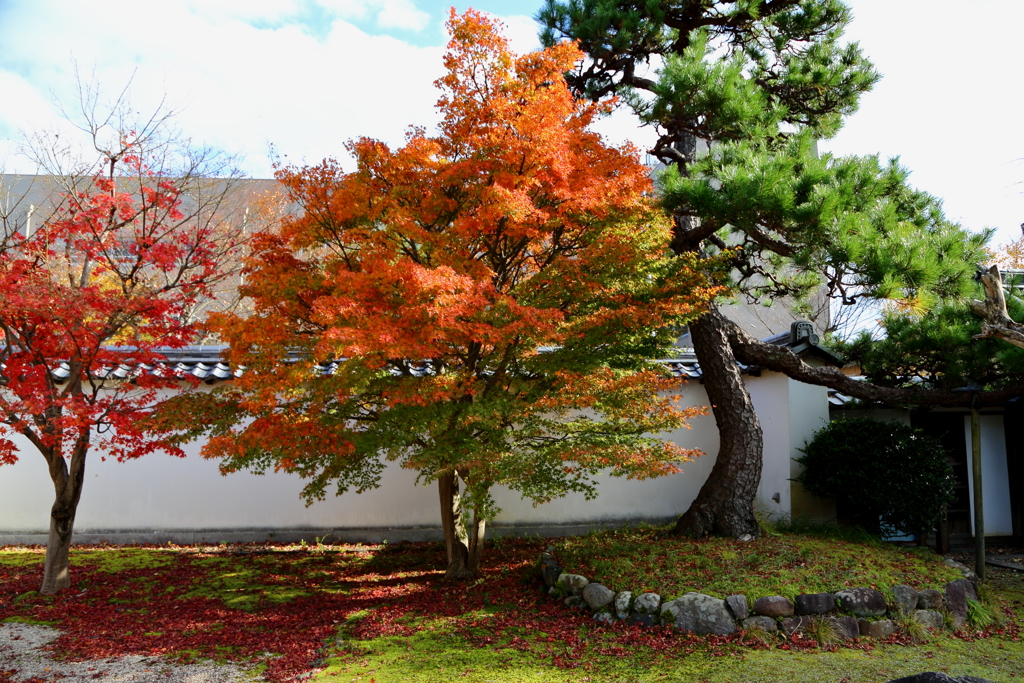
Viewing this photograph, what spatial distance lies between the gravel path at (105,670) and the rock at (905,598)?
18.2 feet

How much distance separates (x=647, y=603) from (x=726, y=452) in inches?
123

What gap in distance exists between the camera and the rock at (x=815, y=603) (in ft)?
20.9

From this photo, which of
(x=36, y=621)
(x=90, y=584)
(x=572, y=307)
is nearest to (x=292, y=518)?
(x=90, y=584)

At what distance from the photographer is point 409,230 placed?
20.7 ft

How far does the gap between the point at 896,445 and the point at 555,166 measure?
6035 millimetres

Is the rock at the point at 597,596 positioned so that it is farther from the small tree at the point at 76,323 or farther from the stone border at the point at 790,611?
the small tree at the point at 76,323

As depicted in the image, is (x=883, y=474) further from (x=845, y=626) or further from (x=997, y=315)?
(x=845, y=626)

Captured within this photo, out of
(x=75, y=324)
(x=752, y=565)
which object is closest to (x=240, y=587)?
(x=75, y=324)

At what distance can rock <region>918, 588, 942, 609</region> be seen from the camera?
6.67m

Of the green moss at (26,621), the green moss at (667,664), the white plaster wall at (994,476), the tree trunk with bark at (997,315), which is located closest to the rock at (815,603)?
the green moss at (667,664)

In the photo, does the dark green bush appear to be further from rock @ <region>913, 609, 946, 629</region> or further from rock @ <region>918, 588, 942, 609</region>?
rock @ <region>913, 609, 946, 629</region>

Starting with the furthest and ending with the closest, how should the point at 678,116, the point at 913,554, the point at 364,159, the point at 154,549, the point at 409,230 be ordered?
the point at 154,549, the point at 678,116, the point at 913,554, the point at 364,159, the point at 409,230

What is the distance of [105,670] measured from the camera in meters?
5.55

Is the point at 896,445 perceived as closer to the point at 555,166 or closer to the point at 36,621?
the point at 555,166
